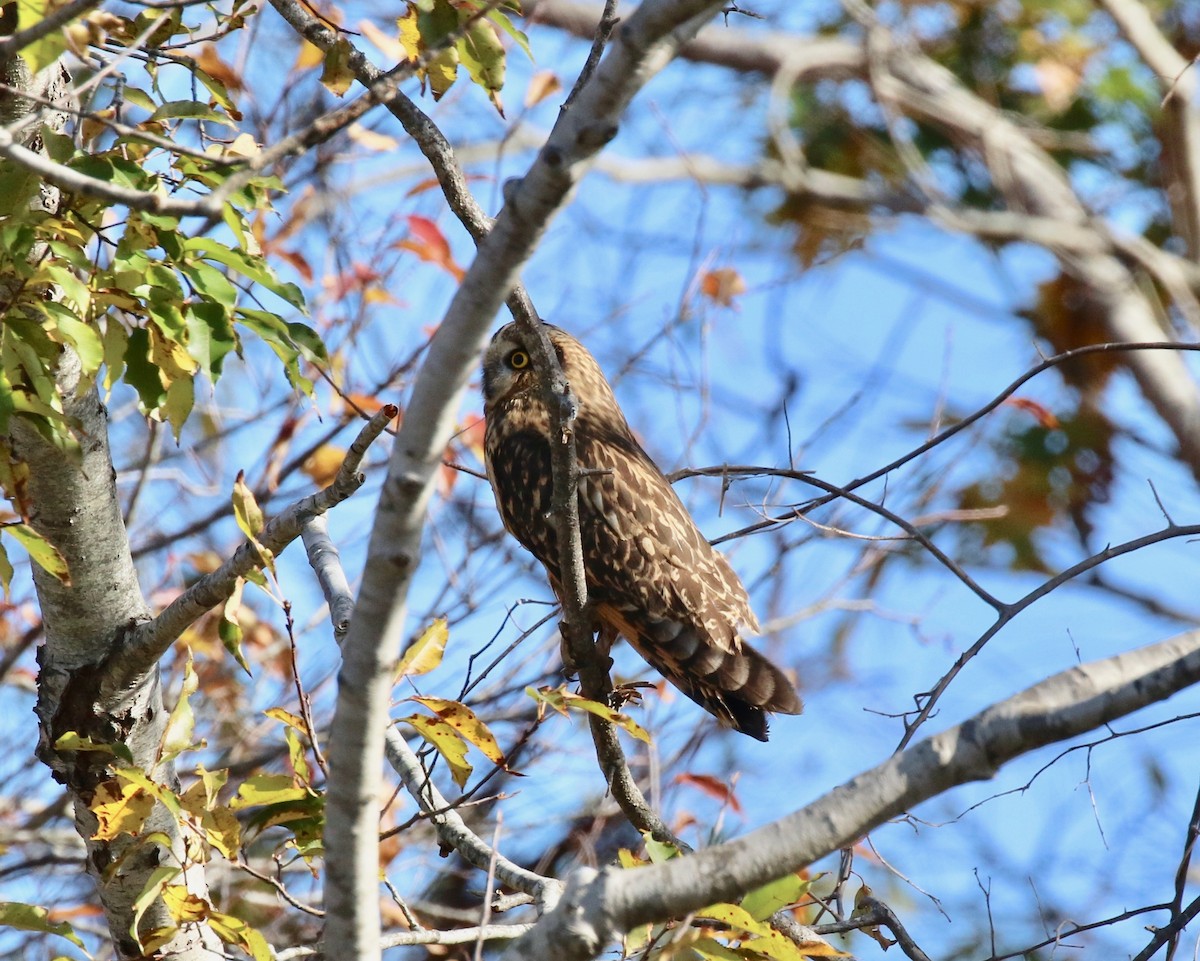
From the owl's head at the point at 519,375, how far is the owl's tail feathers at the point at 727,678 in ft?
2.90

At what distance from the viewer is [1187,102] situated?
8.72 m

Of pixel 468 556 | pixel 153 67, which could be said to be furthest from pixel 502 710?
pixel 153 67

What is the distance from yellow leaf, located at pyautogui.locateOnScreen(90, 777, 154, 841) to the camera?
2.12m

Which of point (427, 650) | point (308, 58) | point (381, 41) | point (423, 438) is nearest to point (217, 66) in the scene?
point (308, 58)

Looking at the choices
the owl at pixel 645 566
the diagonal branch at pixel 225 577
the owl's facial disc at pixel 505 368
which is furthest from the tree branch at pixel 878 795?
the owl's facial disc at pixel 505 368

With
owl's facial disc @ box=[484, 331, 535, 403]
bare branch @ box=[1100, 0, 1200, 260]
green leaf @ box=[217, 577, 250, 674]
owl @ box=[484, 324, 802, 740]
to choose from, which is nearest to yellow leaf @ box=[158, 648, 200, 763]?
green leaf @ box=[217, 577, 250, 674]

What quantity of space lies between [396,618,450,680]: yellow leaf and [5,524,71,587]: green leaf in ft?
1.81

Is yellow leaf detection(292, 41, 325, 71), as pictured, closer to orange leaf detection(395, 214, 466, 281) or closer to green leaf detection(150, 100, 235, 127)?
orange leaf detection(395, 214, 466, 281)

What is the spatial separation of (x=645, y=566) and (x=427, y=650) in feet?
5.44

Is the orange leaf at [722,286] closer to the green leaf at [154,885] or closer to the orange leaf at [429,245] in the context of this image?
the orange leaf at [429,245]

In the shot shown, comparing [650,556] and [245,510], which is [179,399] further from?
[650,556]

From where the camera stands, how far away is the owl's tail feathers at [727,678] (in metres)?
3.56

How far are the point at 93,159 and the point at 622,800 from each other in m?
1.83

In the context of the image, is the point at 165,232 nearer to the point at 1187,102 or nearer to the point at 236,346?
the point at 236,346
